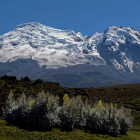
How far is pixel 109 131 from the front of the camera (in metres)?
37.7

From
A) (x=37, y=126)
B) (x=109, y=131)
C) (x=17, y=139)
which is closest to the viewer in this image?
(x=17, y=139)

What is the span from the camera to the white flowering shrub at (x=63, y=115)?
115 feet

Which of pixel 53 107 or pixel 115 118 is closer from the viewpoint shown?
pixel 53 107

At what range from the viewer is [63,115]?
36.5 meters

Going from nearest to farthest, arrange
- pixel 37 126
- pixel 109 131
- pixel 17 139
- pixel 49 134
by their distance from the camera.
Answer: pixel 17 139 < pixel 49 134 < pixel 37 126 < pixel 109 131

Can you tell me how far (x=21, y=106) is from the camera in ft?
118

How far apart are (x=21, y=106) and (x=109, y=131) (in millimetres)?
14522

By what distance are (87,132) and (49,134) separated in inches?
277

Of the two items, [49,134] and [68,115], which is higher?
[68,115]

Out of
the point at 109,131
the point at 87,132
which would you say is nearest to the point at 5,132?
the point at 87,132

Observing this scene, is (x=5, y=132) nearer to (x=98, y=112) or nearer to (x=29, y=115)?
(x=29, y=115)

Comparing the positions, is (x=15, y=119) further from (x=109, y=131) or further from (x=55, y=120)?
(x=109, y=131)

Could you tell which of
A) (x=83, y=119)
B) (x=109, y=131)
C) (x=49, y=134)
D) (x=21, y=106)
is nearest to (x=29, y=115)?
(x=21, y=106)

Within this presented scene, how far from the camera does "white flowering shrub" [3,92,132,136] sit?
115 ft
